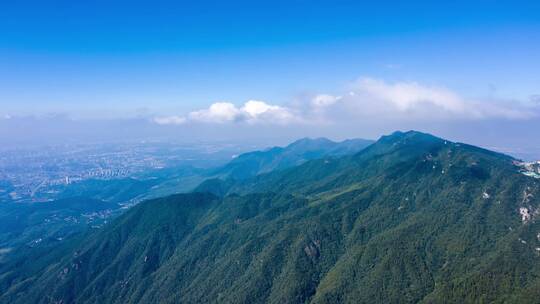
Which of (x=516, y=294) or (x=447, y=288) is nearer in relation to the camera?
(x=516, y=294)

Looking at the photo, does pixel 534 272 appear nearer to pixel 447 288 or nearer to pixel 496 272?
pixel 496 272

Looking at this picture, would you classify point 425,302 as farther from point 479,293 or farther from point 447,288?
point 479,293

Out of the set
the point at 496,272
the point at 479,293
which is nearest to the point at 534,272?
the point at 496,272

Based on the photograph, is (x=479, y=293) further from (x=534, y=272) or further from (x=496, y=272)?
(x=534, y=272)

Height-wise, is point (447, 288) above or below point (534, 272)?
below

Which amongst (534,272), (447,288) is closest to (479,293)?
(447,288)

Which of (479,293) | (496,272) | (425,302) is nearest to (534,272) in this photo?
(496,272)

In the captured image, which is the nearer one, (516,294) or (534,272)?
(516,294)

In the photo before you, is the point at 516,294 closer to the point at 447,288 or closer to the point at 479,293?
the point at 479,293

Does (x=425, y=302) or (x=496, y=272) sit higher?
(x=496, y=272)
